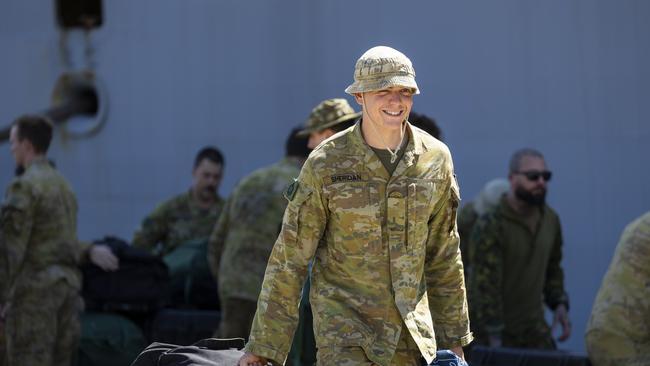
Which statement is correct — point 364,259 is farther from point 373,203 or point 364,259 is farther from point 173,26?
point 173,26

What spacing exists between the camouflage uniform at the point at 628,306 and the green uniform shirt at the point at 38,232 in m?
2.82

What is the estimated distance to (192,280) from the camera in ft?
26.0

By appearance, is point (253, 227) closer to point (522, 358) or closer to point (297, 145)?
point (297, 145)

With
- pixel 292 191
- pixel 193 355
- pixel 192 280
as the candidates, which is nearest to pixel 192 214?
pixel 192 280

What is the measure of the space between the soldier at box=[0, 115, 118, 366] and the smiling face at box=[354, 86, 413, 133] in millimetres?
3051

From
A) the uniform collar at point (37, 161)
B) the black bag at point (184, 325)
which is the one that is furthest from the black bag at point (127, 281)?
the uniform collar at point (37, 161)

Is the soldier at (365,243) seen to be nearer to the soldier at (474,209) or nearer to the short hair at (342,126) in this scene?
the short hair at (342,126)

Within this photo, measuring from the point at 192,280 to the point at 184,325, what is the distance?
0.40 meters

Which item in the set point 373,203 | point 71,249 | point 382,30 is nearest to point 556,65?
point 382,30

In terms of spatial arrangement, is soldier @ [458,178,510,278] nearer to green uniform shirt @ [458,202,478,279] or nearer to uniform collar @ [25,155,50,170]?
green uniform shirt @ [458,202,478,279]

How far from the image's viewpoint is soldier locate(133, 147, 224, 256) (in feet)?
26.8

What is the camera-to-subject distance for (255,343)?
13.2 ft

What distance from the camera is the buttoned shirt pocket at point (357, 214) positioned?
4039 millimetres

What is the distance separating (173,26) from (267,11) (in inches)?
38.1
